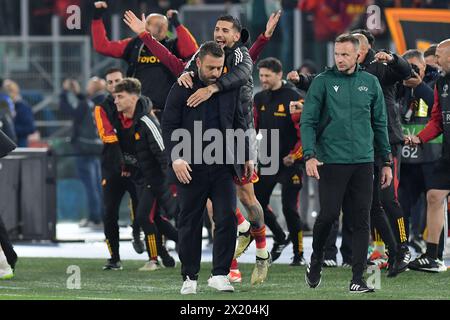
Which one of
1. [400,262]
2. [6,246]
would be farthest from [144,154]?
[400,262]

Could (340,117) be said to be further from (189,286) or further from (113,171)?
(113,171)

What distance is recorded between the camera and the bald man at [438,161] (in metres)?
14.1

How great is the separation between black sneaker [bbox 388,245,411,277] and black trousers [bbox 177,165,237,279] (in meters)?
2.29

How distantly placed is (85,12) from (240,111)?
1274 cm

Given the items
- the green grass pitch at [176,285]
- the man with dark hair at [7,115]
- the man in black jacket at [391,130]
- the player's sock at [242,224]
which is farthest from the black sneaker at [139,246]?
the man with dark hair at [7,115]

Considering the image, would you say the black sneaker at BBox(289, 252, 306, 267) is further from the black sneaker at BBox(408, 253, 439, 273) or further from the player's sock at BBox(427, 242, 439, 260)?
the player's sock at BBox(427, 242, 439, 260)

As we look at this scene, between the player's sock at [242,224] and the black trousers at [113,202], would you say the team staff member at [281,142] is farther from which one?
the player's sock at [242,224]

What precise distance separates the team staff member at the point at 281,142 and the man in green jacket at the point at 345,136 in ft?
11.1

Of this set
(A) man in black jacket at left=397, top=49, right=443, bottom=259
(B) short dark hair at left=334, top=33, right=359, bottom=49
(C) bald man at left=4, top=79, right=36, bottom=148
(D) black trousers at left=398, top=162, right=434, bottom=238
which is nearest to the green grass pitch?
(A) man in black jacket at left=397, top=49, right=443, bottom=259

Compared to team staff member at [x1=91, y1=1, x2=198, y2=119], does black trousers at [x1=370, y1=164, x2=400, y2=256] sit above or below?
below

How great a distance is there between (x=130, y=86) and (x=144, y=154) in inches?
27.0

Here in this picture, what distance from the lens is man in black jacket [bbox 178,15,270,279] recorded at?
12.1m

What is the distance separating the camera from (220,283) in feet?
39.9

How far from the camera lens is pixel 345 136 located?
1204cm
